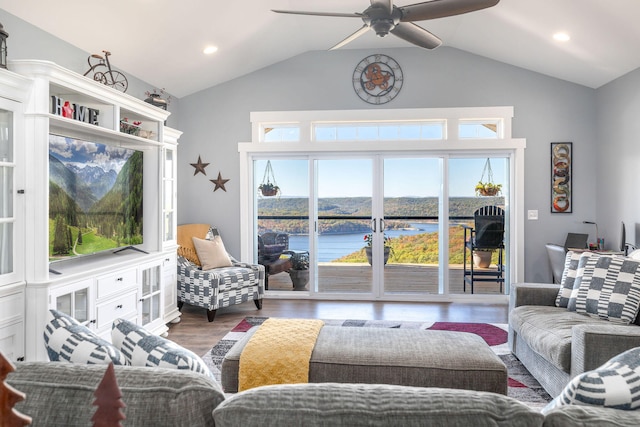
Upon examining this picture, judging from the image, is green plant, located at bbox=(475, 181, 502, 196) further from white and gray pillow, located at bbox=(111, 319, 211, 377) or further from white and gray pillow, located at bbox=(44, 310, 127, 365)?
white and gray pillow, located at bbox=(44, 310, 127, 365)

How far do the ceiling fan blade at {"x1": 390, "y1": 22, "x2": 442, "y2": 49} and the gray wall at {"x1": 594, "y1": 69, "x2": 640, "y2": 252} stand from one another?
8.44ft

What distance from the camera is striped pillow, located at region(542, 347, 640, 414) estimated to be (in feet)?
3.55

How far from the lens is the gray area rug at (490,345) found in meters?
3.02

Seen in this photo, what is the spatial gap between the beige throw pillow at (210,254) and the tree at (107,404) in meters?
4.75

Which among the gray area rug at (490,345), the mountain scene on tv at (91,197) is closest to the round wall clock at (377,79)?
the gray area rug at (490,345)

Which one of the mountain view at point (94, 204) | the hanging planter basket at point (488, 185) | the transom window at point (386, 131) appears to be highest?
the transom window at point (386, 131)

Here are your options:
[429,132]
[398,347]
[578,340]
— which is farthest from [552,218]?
[398,347]

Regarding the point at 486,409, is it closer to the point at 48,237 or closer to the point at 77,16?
the point at 48,237

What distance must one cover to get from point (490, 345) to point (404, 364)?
6.44 feet

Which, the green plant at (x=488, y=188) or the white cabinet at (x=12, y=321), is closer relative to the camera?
the white cabinet at (x=12, y=321)

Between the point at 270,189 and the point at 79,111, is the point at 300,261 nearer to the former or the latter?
the point at 270,189

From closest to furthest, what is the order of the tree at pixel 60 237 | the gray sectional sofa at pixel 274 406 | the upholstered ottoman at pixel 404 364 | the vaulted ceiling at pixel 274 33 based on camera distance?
the gray sectional sofa at pixel 274 406
the upholstered ottoman at pixel 404 364
the tree at pixel 60 237
the vaulted ceiling at pixel 274 33

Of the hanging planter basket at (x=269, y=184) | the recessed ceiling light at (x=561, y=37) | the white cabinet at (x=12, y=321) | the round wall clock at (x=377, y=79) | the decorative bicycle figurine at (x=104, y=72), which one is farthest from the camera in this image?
the hanging planter basket at (x=269, y=184)

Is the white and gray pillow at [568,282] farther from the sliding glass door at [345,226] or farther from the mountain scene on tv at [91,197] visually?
the mountain scene on tv at [91,197]
